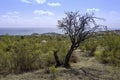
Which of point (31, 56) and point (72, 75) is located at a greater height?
point (31, 56)

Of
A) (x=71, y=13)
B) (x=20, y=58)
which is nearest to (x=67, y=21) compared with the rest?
(x=71, y=13)

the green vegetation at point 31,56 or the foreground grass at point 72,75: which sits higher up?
the green vegetation at point 31,56

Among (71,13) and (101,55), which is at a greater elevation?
(71,13)

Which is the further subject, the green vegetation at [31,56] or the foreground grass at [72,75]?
the green vegetation at [31,56]

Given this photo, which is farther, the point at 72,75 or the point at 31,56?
the point at 31,56

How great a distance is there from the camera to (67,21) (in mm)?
19281

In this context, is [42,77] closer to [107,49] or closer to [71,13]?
[71,13]

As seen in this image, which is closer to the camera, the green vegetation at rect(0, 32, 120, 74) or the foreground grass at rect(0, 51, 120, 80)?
the foreground grass at rect(0, 51, 120, 80)

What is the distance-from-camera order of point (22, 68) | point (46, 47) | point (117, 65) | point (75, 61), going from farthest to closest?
point (46, 47) < point (75, 61) < point (117, 65) < point (22, 68)

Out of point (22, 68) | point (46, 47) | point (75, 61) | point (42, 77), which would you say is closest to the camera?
point (42, 77)

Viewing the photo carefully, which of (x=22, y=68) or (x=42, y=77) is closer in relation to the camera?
(x=42, y=77)

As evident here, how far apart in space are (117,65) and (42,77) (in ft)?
21.5

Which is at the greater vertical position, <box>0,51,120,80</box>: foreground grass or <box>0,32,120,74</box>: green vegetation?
<box>0,32,120,74</box>: green vegetation

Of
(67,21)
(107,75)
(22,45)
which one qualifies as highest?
(67,21)
